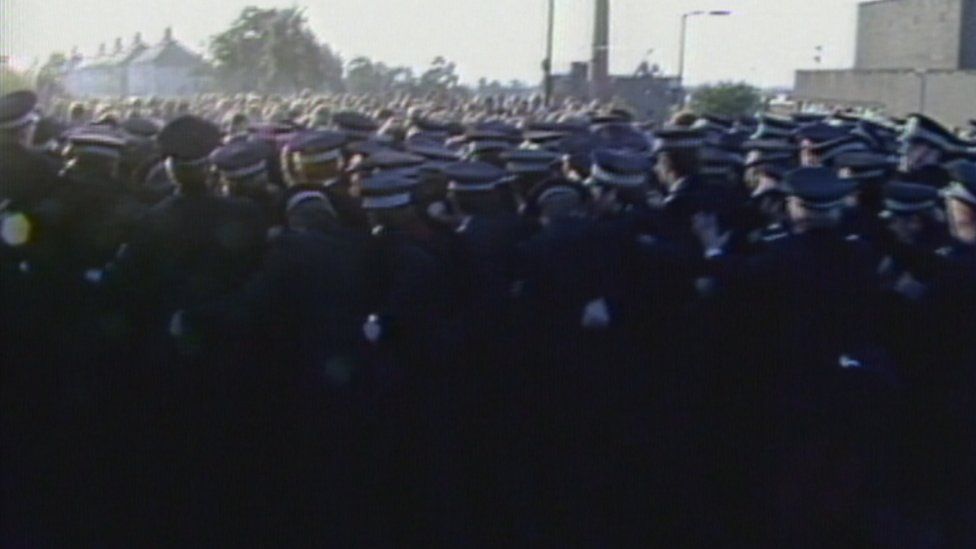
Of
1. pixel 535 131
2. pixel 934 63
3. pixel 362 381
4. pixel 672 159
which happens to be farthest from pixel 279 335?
pixel 934 63

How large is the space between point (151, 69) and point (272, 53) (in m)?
4.60

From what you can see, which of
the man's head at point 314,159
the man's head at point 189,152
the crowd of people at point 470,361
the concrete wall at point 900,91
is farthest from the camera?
the concrete wall at point 900,91

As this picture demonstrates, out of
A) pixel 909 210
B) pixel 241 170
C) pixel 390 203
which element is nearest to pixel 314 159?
pixel 241 170

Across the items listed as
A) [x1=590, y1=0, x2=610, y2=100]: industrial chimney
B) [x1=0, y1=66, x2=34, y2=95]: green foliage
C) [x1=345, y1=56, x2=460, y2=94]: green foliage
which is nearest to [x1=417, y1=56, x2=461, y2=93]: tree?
[x1=345, y1=56, x2=460, y2=94]: green foliage

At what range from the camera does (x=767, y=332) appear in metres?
5.52

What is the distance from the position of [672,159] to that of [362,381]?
8.85ft

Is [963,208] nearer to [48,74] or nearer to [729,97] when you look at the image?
[48,74]

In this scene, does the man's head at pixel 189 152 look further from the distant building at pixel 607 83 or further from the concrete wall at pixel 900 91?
the concrete wall at pixel 900 91

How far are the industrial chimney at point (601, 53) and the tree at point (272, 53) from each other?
11.6 metres

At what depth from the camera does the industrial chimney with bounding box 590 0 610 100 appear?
1213 inches

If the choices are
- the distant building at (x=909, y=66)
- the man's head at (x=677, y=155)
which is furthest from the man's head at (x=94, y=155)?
the distant building at (x=909, y=66)

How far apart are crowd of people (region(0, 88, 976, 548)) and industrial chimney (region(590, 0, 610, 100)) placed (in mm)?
24338

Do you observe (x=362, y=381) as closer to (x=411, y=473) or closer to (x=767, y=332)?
(x=411, y=473)

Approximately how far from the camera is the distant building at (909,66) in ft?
129
